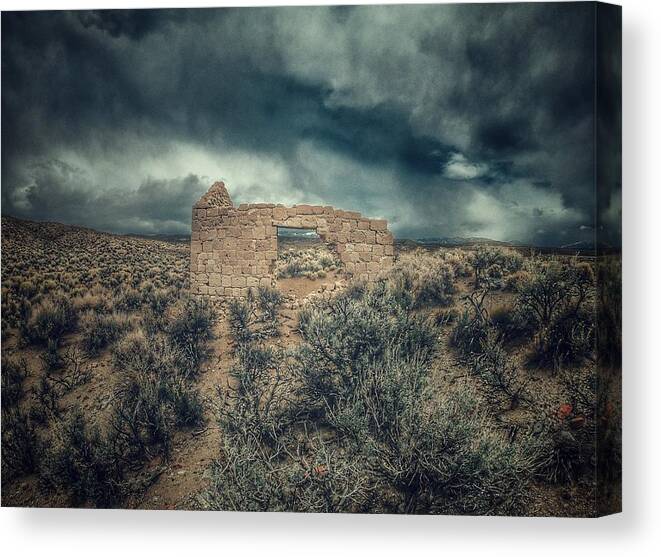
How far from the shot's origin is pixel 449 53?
26.5 feet

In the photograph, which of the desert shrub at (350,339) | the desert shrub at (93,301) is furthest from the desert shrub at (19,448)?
the desert shrub at (350,339)

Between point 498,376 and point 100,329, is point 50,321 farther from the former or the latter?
point 498,376

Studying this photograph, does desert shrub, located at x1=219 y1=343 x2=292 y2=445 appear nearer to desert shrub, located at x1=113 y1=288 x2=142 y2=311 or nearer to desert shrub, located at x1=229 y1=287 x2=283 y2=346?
desert shrub, located at x1=229 y1=287 x2=283 y2=346

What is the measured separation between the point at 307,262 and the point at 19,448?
3.47m

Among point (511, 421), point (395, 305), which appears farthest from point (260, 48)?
point (511, 421)

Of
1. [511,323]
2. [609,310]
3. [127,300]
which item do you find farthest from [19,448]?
[609,310]

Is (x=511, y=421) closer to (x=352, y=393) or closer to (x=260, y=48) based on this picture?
(x=352, y=393)

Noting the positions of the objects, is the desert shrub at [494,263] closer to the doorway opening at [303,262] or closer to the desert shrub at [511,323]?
the desert shrub at [511,323]

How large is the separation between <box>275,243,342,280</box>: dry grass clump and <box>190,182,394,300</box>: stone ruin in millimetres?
86

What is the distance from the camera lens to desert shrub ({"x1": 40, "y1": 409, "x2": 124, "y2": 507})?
8.37 metres

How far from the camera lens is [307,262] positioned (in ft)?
28.6

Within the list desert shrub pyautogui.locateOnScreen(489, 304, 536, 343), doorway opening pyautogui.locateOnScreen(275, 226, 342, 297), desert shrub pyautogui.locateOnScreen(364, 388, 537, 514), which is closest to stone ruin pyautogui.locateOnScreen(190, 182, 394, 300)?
doorway opening pyautogui.locateOnScreen(275, 226, 342, 297)

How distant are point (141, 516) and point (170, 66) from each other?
4533 mm

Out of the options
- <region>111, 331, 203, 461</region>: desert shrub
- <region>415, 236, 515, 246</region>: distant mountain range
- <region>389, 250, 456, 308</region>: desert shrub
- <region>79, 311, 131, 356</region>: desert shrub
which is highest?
<region>415, 236, 515, 246</region>: distant mountain range
